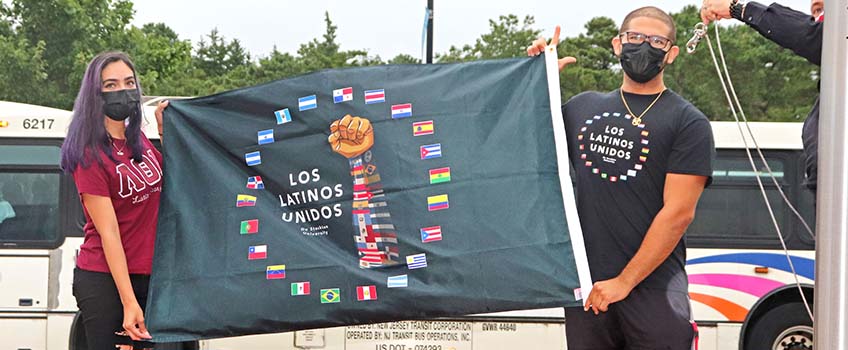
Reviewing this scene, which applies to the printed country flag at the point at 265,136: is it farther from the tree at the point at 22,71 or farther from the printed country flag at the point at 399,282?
the tree at the point at 22,71

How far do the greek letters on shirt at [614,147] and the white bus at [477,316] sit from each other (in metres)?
6.72

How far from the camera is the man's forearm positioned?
4.87m

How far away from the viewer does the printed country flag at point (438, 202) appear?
5246 millimetres

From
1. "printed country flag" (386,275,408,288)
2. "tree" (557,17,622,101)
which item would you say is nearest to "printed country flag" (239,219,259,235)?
"printed country flag" (386,275,408,288)

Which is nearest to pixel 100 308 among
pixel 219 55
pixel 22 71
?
Result: pixel 22 71

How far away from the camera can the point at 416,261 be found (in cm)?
524

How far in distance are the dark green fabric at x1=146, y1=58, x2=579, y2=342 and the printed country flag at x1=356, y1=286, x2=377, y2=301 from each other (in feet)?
0.08

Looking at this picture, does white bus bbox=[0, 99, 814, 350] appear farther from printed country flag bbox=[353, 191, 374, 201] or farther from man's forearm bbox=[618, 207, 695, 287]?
man's forearm bbox=[618, 207, 695, 287]

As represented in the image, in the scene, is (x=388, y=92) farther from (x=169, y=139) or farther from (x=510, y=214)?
(x=169, y=139)

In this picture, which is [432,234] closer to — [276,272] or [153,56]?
[276,272]

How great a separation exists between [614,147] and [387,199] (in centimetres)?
106

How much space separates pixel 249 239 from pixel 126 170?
2.14ft

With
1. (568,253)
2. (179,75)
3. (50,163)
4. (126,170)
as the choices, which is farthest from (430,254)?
(179,75)

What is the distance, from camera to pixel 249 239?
18.1ft
